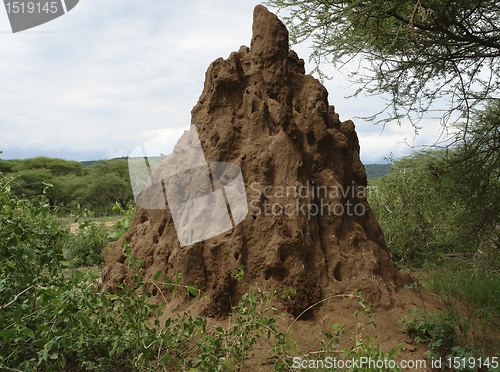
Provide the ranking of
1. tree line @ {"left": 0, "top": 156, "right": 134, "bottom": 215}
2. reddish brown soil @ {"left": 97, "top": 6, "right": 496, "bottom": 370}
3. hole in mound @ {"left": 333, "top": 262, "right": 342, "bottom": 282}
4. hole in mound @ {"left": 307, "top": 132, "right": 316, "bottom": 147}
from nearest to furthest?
reddish brown soil @ {"left": 97, "top": 6, "right": 496, "bottom": 370}, hole in mound @ {"left": 333, "top": 262, "right": 342, "bottom": 282}, hole in mound @ {"left": 307, "top": 132, "right": 316, "bottom": 147}, tree line @ {"left": 0, "top": 156, "right": 134, "bottom": 215}

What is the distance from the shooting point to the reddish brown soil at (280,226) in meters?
3.39

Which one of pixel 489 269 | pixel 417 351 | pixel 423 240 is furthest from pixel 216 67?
pixel 423 240

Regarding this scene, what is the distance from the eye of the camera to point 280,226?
3.49 meters

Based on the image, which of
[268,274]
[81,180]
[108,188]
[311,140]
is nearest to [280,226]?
[268,274]

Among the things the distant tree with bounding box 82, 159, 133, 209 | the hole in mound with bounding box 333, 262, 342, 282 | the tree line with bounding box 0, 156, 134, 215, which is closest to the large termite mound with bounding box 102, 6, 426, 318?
the hole in mound with bounding box 333, 262, 342, 282

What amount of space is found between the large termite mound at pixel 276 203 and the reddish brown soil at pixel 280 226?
0.01 m

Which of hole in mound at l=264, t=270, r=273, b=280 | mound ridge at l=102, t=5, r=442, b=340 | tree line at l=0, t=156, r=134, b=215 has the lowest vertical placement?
hole in mound at l=264, t=270, r=273, b=280

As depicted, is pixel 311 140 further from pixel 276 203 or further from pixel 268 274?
pixel 268 274

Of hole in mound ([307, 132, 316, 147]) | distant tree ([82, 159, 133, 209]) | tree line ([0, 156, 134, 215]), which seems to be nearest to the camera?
hole in mound ([307, 132, 316, 147])

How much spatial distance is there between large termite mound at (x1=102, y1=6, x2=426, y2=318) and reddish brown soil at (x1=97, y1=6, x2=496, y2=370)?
0.01 meters

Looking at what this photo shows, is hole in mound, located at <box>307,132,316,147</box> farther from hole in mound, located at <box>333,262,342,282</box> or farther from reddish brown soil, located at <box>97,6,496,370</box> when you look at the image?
hole in mound, located at <box>333,262,342,282</box>

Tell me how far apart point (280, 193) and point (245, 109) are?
3.55 feet

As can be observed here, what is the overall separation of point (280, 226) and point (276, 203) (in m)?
0.23

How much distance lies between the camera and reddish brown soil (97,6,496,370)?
339 centimetres
